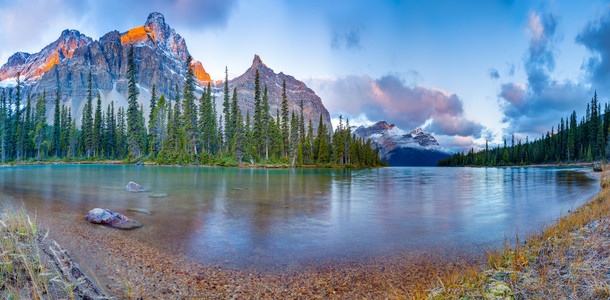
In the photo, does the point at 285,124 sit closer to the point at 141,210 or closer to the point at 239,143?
the point at 239,143

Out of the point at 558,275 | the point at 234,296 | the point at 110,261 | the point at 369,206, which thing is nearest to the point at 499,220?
the point at 369,206

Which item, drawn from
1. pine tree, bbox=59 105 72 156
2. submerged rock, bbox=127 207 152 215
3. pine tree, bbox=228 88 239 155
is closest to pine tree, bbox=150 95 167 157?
pine tree, bbox=228 88 239 155

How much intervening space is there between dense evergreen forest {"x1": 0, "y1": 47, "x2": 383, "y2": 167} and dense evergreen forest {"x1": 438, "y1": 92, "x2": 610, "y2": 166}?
94.2 meters

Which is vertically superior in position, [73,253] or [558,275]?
[558,275]

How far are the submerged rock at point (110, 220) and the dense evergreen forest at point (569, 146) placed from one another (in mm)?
137186

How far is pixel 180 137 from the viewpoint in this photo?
70.7 metres

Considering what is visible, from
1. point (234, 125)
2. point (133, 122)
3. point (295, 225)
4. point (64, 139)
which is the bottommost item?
point (295, 225)

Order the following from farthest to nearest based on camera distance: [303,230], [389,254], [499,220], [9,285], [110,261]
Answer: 1. [499,220]
2. [303,230]
3. [389,254]
4. [110,261]
5. [9,285]

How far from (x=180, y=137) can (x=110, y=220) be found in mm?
65954

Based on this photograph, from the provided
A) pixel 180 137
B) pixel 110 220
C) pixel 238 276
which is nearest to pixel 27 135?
pixel 180 137

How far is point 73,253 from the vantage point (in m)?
6.96

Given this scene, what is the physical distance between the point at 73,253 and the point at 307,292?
634 cm

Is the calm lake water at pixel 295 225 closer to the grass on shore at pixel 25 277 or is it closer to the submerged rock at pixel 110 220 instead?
the submerged rock at pixel 110 220

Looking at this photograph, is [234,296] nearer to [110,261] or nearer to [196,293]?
[196,293]
